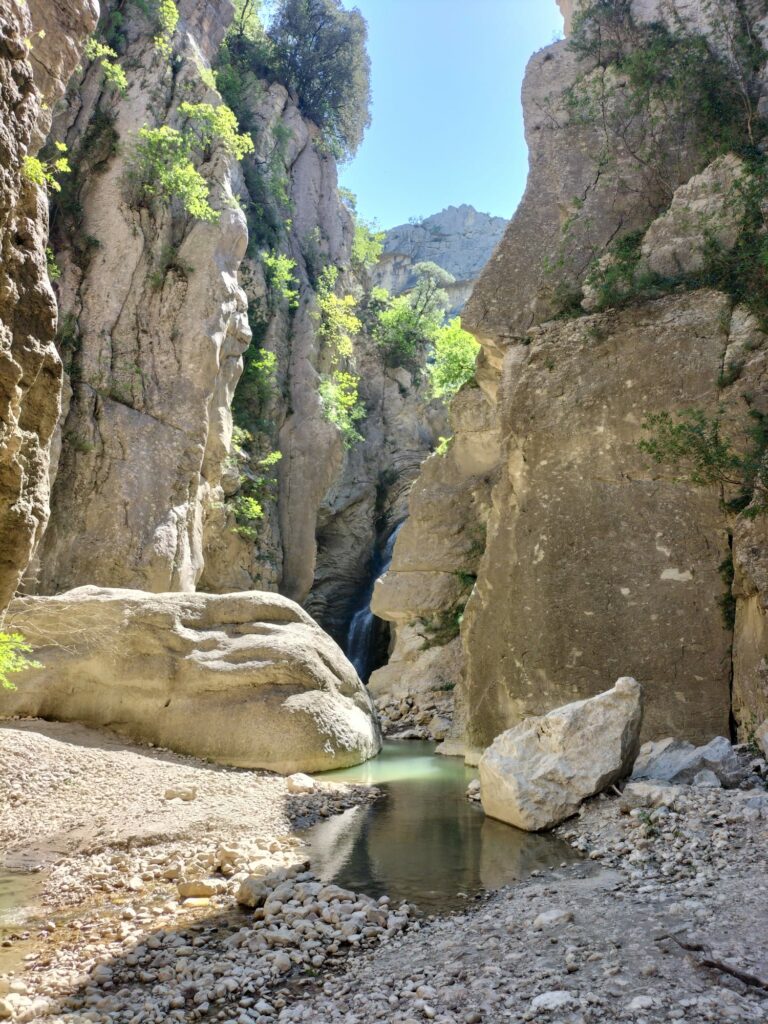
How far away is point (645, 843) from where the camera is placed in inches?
247

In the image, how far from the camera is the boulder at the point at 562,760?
782 cm

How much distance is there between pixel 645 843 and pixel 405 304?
107ft

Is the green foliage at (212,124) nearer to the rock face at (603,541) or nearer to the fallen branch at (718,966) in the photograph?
the rock face at (603,541)

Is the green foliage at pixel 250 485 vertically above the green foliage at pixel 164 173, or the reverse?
the green foliage at pixel 164 173

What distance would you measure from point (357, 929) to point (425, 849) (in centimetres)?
239

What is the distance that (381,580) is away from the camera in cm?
2130

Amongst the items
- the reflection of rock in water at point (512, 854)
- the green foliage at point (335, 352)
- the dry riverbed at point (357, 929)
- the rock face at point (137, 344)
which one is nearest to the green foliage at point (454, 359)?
the green foliage at point (335, 352)

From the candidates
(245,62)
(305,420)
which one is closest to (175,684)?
(305,420)

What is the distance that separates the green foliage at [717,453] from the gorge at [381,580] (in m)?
0.06

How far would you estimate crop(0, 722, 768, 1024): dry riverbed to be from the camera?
3.62 m

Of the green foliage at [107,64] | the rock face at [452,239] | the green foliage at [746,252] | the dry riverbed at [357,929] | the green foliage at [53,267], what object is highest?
the rock face at [452,239]

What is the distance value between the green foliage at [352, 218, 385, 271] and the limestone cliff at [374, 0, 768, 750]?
20.3 m

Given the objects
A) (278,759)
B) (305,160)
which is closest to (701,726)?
(278,759)

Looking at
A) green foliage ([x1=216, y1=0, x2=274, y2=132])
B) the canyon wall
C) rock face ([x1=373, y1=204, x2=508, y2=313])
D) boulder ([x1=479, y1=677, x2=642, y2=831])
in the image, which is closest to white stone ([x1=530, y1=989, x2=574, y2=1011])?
boulder ([x1=479, y1=677, x2=642, y2=831])
